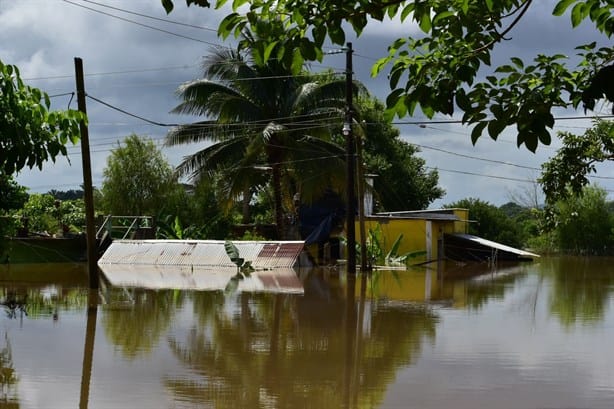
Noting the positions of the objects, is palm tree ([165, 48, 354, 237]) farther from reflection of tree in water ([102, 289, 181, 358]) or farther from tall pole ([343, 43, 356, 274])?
reflection of tree in water ([102, 289, 181, 358])

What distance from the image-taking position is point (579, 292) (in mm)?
23266

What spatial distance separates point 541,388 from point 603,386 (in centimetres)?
76

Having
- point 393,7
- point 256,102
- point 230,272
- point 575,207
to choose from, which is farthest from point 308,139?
point 393,7

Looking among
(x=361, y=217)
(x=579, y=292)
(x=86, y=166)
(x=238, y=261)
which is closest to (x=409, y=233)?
(x=361, y=217)

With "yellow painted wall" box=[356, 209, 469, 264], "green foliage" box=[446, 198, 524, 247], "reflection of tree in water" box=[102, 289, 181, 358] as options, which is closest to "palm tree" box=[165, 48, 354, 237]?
"yellow painted wall" box=[356, 209, 469, 264]

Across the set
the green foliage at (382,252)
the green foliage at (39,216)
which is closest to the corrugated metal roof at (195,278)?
the green foliage at (382,252)

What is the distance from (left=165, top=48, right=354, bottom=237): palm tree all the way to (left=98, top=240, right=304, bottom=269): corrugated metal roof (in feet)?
7.66

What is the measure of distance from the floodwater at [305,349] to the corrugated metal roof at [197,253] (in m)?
9.65

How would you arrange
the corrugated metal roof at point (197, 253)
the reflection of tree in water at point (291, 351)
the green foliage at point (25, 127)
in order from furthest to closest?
the corrugated metal roof at point (197, 253) → the reflection of tree in water at point (291, 351) → the green foliage at point (25, 127)

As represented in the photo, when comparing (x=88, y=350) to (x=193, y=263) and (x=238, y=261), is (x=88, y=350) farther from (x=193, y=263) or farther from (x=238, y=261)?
(x=193, y=263)

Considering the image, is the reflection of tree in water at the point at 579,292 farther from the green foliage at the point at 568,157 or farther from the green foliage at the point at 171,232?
the green foliage at the point at 171,232

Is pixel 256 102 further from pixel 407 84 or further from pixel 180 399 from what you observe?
pixel 407 84

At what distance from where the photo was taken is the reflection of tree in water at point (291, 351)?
8.99m

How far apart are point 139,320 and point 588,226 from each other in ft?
129
